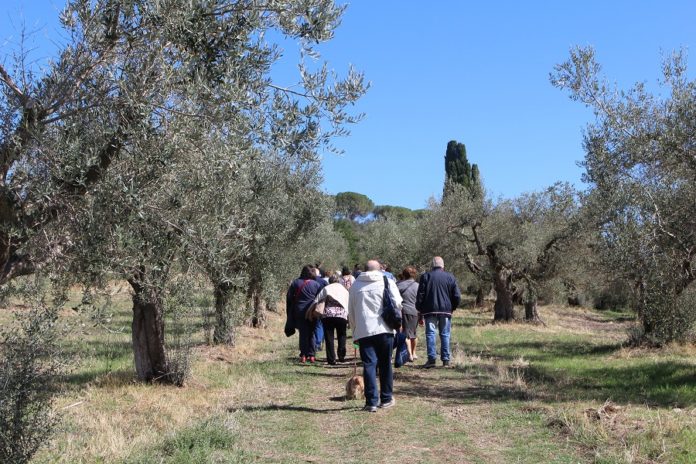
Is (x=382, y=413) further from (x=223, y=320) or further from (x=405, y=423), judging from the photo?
(x=223, y=320)

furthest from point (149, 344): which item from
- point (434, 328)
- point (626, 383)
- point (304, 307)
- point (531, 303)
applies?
point (531, 303)

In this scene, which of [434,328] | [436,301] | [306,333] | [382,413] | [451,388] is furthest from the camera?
[306,333]

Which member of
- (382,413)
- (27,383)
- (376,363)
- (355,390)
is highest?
(27,383)

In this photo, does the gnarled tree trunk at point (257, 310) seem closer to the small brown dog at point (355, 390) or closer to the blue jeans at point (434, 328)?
the blue jeans at point (434, 328)

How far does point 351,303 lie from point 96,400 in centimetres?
388

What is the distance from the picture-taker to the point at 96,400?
31.0 ft

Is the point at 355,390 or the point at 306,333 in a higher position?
the point at 306,333

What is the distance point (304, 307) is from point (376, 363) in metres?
5.07

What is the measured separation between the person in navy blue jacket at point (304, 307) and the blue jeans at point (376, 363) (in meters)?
4.99

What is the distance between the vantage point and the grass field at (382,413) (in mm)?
6691

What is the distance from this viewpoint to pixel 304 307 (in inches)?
544

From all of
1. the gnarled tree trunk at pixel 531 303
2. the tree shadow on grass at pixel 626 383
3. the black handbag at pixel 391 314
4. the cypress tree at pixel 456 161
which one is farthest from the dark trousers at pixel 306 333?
the cypress tree at pixel 456 161

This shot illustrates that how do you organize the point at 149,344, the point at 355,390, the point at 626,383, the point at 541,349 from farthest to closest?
1. the point at 541,349
2. the point at 626,383
3. the point at 149,344
4. the point at 355,390

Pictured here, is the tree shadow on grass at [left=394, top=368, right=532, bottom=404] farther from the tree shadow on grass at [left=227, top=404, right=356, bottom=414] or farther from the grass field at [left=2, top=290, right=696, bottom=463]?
the tree shadow on grass at [left=227, top=404, right=356, bottom=414]
